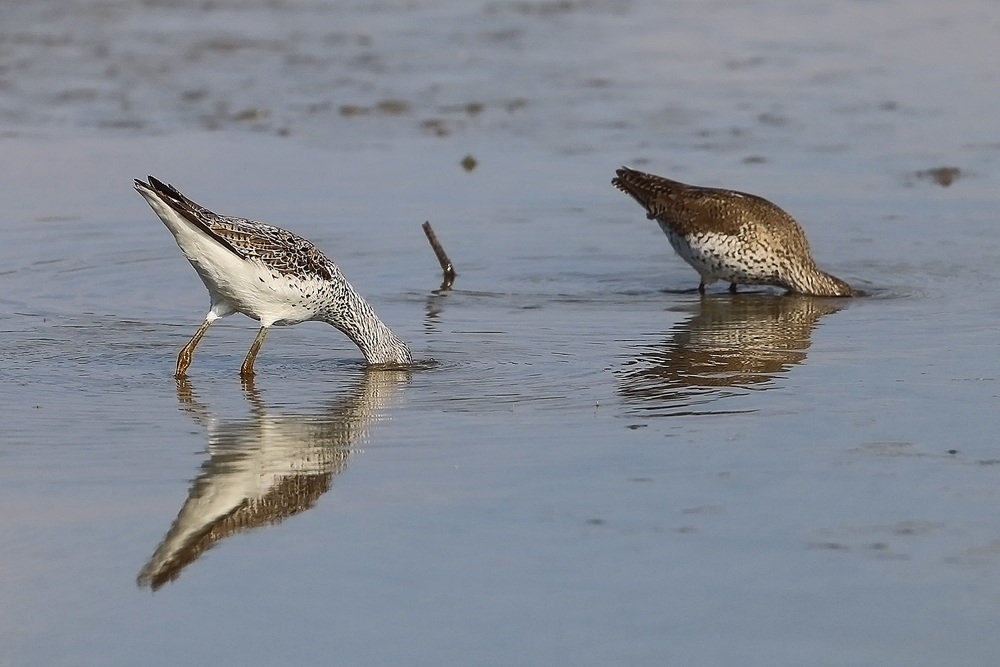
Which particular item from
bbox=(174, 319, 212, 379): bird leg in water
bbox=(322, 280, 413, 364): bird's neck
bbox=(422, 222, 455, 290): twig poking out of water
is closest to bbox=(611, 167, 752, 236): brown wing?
bbox=(422, 222, 455, 290): twig poking out of water

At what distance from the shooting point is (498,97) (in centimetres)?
1758

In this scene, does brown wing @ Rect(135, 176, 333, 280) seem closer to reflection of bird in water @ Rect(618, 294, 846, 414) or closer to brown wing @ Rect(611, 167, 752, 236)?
reflection of bird in water @ Rect(618, 294, 846, 414)

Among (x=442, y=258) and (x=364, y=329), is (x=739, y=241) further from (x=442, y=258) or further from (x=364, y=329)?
(x=364, y=329)

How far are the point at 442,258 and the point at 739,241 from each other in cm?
207

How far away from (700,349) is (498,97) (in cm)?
815

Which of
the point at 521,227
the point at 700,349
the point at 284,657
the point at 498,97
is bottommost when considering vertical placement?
the point at 284,657

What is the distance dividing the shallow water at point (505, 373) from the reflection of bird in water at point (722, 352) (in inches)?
1.7

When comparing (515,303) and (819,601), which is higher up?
(515,303)

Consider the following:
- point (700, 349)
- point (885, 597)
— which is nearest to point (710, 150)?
point (700, 349)

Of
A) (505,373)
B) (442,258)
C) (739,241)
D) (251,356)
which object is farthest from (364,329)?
(739,241)

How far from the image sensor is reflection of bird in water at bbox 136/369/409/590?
6.35m

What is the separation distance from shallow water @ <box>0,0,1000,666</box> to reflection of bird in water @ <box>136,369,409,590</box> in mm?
25

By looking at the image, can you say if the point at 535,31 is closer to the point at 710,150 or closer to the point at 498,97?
the point at 498,97

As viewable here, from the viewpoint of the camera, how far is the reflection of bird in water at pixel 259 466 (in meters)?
6.35
